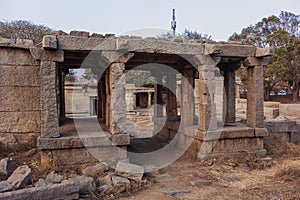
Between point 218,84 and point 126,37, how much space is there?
548 inches

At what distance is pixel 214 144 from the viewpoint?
6.51m

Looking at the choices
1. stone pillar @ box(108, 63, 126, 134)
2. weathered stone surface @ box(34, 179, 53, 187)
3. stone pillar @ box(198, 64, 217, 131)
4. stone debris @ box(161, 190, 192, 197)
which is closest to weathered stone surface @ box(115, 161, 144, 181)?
stone debris @ box(161, 190, 192, 197)

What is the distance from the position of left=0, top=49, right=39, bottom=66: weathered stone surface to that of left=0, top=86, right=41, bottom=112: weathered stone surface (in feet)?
1.75

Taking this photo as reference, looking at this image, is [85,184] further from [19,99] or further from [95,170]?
[19,99]

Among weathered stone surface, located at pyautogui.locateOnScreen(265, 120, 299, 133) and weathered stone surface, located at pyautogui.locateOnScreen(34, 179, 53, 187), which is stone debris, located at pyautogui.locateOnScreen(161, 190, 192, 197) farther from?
weathered stone surface, located at pyautogui.locateOnScreen(265, 120, 299, 133)

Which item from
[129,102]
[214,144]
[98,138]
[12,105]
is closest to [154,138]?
[214,144]

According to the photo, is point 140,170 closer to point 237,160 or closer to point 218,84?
point 237,160

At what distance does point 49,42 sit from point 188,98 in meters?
4.02

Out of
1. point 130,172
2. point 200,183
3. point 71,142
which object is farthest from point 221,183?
point 71,142

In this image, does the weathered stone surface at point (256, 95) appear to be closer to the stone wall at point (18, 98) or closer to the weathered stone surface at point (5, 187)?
the stone wall at point (18, 98)

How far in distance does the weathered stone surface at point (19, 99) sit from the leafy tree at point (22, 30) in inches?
452

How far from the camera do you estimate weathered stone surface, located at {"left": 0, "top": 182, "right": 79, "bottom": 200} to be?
383 centimetres

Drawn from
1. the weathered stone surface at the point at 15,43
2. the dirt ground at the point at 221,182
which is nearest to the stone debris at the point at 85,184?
the dirt ground at the point at 221,182

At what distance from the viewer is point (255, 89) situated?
6.75 meters
